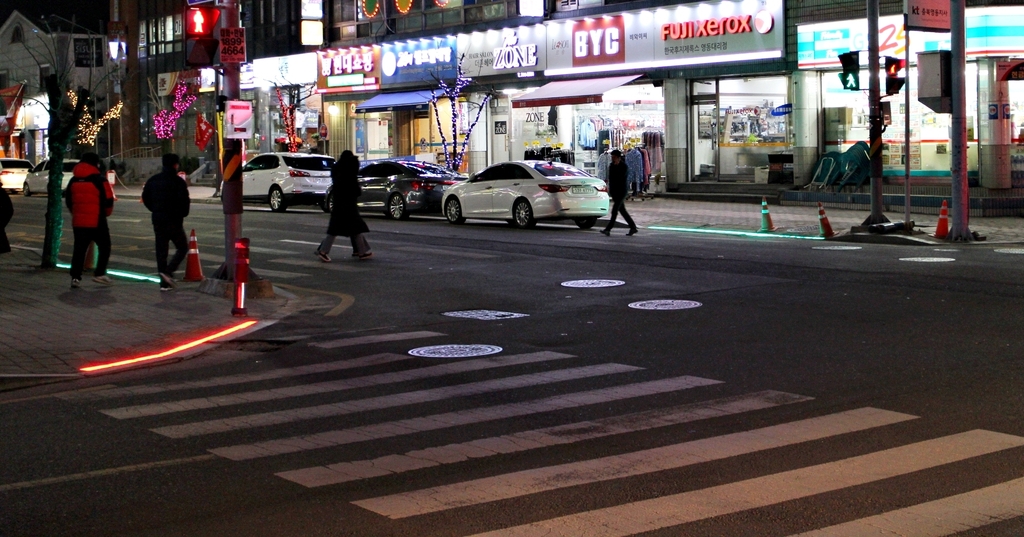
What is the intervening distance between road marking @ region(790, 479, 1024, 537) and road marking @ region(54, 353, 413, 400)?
18.8 feet

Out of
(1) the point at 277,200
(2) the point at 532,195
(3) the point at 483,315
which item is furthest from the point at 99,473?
(1) the point at 277,200

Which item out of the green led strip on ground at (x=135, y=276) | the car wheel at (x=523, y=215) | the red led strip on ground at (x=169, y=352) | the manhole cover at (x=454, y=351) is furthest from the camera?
the car wheel at (x=523, y=215)

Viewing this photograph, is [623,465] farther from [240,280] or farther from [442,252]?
[442,252]

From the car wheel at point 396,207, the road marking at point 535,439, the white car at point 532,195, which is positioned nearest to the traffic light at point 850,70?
the white car at point 532,195

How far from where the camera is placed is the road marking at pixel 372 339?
1193 cm

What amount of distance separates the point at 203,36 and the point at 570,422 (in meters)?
9.31

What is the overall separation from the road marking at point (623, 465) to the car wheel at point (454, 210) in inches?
783

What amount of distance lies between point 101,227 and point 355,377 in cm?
809

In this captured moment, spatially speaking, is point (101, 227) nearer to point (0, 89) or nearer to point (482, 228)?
point (482, 228)

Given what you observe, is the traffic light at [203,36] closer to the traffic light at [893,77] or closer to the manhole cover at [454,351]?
the manhole cover at [454,351]

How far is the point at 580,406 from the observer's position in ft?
28.5

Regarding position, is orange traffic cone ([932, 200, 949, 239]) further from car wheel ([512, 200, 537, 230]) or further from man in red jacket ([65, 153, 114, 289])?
man in red jacket ([65, 153, 114, 289])

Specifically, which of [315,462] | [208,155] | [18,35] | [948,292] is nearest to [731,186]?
[948,292]

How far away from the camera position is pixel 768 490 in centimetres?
634
